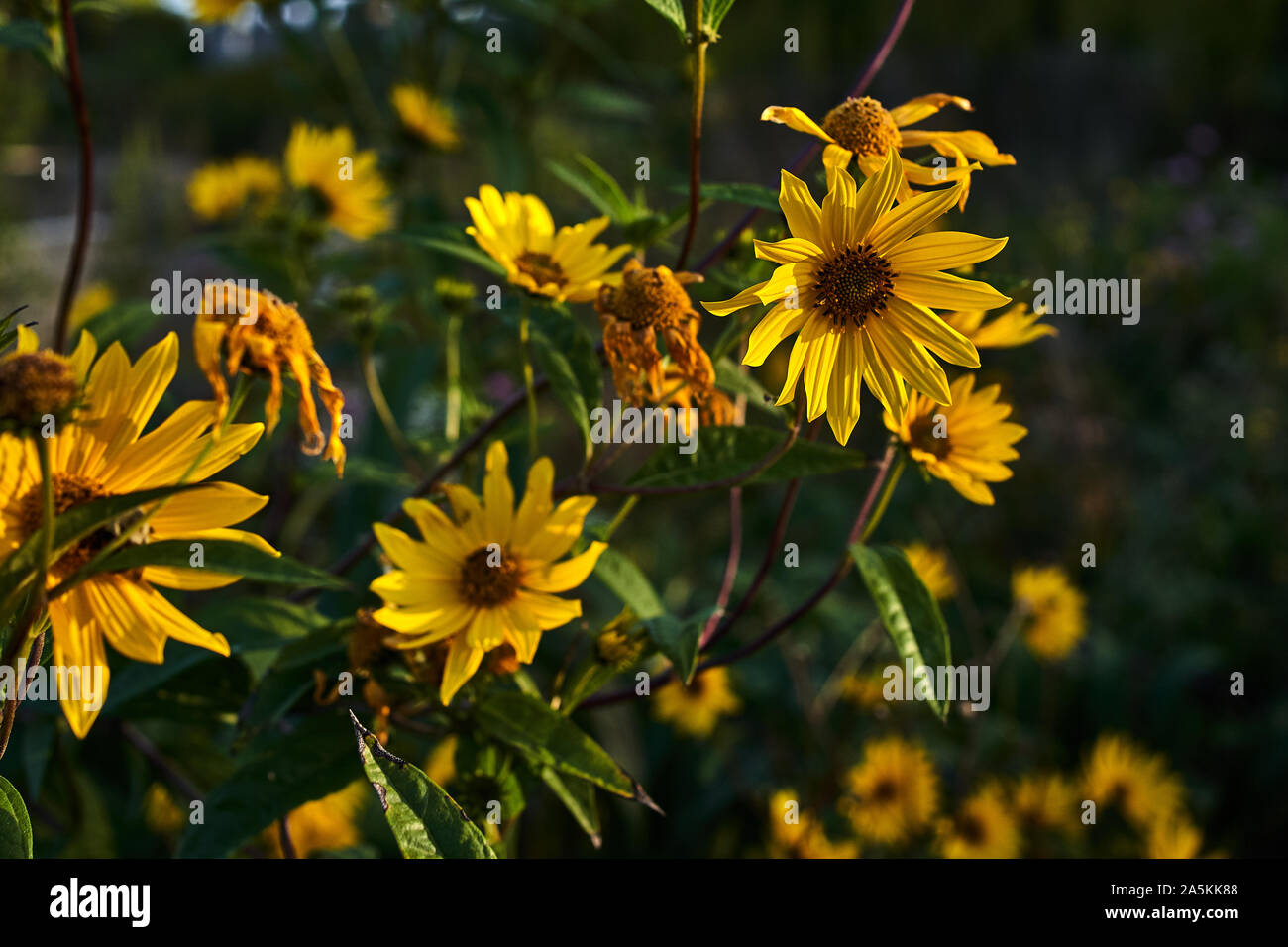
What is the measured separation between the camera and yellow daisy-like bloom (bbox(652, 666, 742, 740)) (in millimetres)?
1942

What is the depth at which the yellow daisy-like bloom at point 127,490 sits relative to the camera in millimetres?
662

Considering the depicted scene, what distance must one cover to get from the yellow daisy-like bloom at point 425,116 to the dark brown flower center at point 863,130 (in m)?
1.30

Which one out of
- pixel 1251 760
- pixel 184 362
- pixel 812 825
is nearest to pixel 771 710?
pixel 812 825

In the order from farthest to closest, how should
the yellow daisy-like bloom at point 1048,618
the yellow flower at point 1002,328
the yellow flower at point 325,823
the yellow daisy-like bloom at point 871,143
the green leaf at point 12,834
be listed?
1. the yellow daisy-like bloom at point 1048,618
2. the yellow flower at point 325,823
3. the yellow flower at point 1002,328
4. the yellow daisy-like bloom at point 871,143
5. the green leaf at point 12,834

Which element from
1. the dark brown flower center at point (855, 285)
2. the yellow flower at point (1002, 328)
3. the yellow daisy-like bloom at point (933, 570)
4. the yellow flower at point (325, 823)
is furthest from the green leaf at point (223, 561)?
the yellow daisy-like bloom at point (933, 570)

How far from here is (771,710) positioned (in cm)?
216

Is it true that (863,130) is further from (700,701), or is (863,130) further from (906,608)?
(700,701)

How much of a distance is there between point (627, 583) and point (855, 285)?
37cm

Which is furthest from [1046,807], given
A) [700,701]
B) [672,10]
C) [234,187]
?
[234,187]

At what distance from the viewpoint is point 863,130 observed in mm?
777

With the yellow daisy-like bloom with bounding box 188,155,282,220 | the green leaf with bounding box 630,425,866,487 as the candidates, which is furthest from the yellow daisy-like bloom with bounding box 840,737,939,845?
the yellow daisy-like bloom with bounding box 188,155,282,220

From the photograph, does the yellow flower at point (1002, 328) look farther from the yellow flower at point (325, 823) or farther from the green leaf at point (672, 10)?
the yellow flower at point (325, 823)
